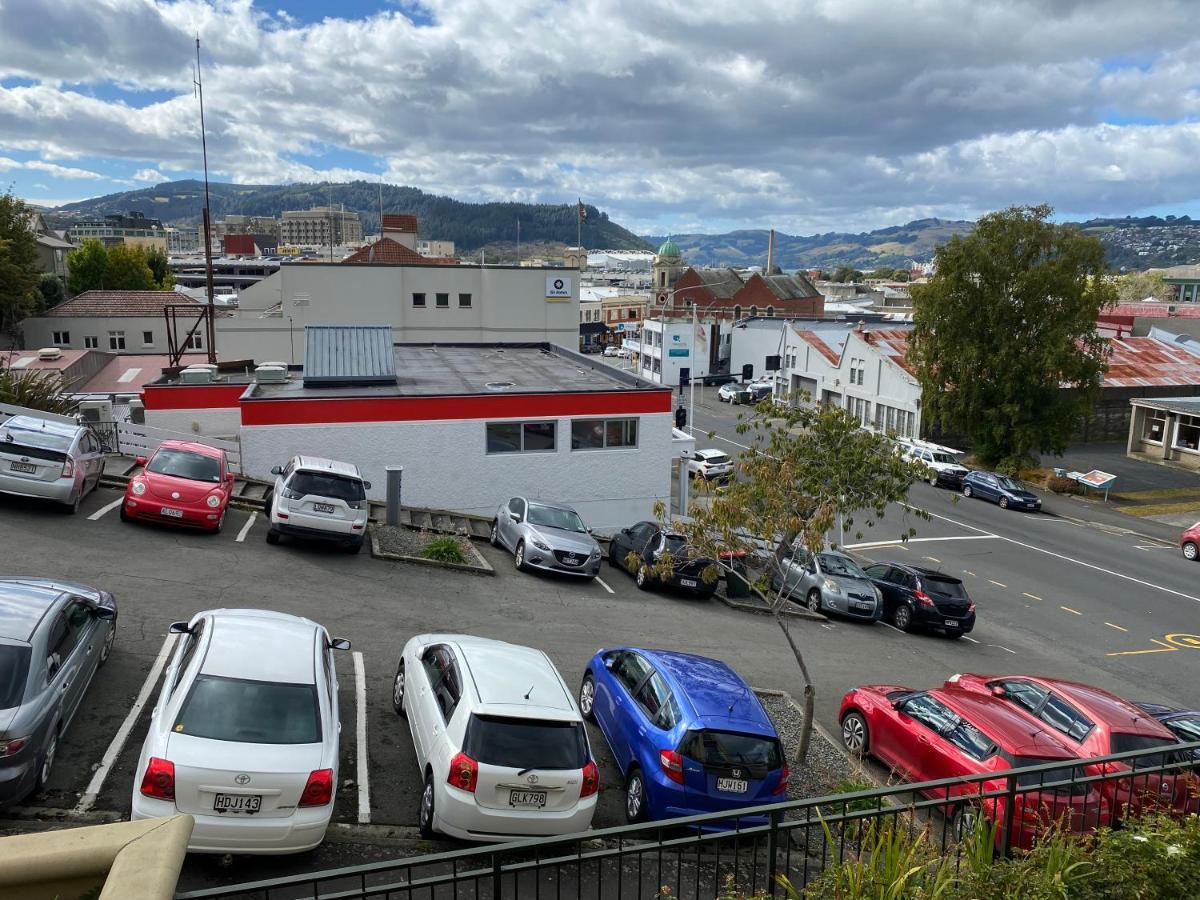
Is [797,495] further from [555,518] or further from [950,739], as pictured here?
[555,518]

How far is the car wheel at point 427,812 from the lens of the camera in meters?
8.06

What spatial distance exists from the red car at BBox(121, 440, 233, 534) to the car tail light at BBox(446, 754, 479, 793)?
10995 mm

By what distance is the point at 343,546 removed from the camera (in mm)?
17484

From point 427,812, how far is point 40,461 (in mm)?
11991

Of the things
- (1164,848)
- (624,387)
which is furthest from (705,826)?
(624,387)

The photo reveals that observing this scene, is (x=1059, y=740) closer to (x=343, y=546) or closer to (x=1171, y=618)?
(x=343, y=546)

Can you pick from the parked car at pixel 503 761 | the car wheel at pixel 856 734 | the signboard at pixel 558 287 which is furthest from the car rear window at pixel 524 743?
the signboard at pixel 558 287

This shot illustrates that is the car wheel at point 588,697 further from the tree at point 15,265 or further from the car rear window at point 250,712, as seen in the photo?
the tree at point 15,265

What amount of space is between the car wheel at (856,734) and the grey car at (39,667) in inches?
363

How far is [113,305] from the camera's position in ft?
188

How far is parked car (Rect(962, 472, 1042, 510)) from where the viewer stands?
1444 inches

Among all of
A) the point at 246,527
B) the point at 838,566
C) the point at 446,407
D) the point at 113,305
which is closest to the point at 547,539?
the point at 446,407

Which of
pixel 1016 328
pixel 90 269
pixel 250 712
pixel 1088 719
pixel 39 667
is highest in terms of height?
pixel 90 269

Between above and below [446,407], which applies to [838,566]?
below
